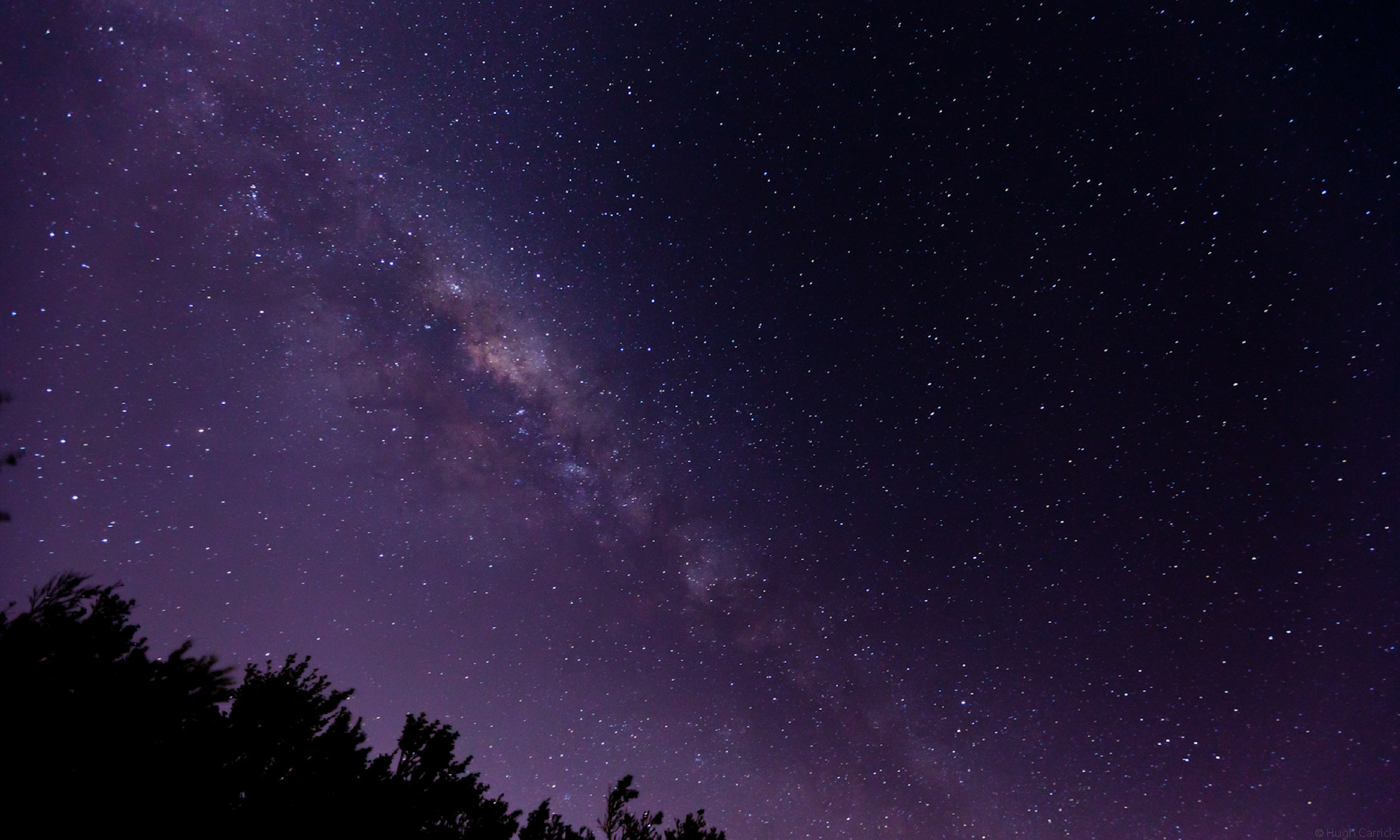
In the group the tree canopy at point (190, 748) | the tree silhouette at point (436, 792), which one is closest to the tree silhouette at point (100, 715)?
the tree canopy at point (190, 748)

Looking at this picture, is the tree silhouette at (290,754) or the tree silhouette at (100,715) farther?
the tree silhouette at (290,754)

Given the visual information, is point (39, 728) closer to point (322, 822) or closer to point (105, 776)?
point (105, 776)

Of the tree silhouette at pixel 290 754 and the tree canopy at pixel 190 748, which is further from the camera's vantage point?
the tree silhouette at pixel 290 754

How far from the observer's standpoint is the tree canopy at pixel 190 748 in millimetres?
7156

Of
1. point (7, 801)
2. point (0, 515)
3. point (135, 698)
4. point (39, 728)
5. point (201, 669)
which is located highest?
point (0, 515)

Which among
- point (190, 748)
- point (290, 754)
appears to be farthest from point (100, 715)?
point (290, 754)

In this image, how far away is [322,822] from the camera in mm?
9375

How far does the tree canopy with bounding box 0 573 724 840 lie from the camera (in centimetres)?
716

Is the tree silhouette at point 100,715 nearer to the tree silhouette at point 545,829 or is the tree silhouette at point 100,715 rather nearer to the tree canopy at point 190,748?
the tree canopy at point 190,748

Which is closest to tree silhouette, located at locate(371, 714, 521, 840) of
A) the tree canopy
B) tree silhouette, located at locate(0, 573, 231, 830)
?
the tree canopy

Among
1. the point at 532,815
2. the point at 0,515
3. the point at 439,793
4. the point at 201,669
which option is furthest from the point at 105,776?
the point at 532,815

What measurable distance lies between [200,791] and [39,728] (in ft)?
7.17

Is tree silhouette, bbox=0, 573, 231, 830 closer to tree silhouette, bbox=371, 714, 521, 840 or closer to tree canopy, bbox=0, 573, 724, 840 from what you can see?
tree canopy, bbox=0, 573, 724, 840

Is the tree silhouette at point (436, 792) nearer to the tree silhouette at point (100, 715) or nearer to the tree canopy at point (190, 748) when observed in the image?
the tree canopy at point (190, 748)
